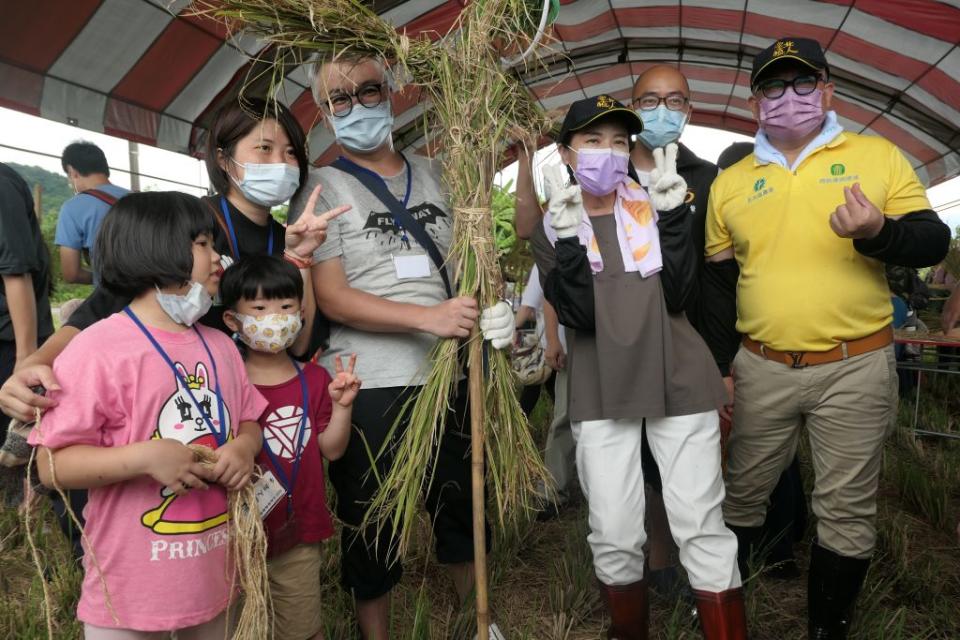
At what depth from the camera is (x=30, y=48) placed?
4.11m

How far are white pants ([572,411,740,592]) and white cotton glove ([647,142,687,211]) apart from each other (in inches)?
24.1

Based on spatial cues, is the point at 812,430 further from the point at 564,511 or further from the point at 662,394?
the point at 564,511

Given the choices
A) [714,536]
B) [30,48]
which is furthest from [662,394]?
[30,48]

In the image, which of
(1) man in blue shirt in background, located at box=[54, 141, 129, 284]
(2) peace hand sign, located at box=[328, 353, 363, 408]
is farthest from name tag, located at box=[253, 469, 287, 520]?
(1) man in blue shirt in background, located at box=[54, 141, 129, 284]

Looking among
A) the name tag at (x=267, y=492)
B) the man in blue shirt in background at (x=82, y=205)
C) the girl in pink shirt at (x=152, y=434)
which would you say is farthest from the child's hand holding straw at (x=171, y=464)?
the man in blue shirt in background at (x=82, y=205)

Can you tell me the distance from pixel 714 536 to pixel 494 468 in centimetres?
64

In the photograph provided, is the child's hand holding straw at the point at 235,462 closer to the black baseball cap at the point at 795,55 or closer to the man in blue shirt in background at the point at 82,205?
the black baseball cap at the point at 795,55

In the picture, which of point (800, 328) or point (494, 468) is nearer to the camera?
point (494, 468)

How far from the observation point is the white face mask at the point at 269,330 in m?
1.78

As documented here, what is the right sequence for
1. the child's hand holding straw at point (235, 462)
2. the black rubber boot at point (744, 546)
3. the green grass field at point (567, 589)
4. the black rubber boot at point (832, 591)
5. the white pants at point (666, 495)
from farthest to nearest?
the black rubber boot at point (744, 546)
the green grass field at point (567, 589)
the black rubber boot at point (832, 591)
the white pants at point (666, 495)
the child's hand holding straw at point (235, 462)

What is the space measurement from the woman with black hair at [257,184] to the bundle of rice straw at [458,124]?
160 millimetres

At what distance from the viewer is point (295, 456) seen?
184 centimetres

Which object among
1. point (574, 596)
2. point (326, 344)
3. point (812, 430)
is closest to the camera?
point (326, 344)

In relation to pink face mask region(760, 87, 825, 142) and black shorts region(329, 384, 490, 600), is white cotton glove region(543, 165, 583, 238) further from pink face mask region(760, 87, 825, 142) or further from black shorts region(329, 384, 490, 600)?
pink face mask region(760, 87, 825, 142)
